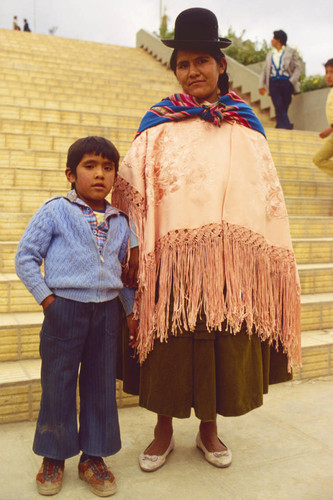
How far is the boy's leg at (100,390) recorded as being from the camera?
1996mm

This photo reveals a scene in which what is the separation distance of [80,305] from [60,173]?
267 cm

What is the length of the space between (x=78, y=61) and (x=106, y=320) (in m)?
8.75

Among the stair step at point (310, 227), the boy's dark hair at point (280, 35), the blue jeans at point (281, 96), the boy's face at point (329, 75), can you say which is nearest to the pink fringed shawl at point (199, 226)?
the stair step at point (310, 227)

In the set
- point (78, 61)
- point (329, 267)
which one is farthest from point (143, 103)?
point (329, 267)

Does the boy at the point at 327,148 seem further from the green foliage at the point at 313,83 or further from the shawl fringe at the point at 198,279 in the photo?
the green foliage at the point at 313,83

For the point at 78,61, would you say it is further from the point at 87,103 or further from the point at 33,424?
the point at 33,424

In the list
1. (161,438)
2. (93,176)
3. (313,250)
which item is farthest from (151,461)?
(313,250)

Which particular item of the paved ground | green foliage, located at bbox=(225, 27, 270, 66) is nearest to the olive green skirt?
the paved ground

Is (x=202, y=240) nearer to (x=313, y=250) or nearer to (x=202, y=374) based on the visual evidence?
(x=202, y=374)

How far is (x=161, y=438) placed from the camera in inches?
88.1

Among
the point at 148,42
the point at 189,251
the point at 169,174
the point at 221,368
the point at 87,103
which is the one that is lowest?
the point at 221,368

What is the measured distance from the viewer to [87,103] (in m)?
6.70

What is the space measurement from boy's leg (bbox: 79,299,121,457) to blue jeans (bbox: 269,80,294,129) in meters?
6.21

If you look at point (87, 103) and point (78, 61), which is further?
point (78, 61)
